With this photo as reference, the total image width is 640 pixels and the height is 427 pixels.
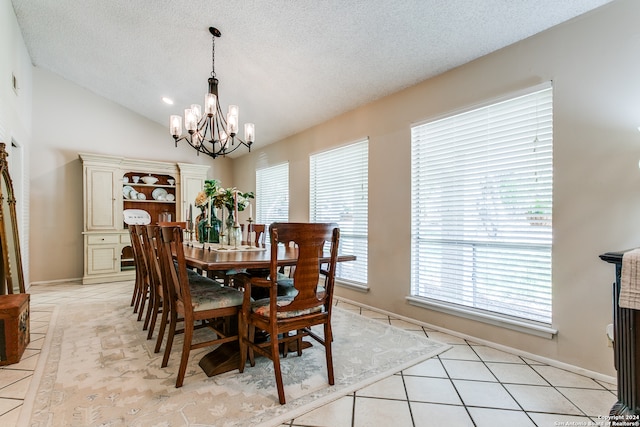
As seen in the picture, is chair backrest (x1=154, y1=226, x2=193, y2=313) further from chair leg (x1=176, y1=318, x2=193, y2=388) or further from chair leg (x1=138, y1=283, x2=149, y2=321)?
chair leg (x1=138, y1=283, x2=149, y2=321)

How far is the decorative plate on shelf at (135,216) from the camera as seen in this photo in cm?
570

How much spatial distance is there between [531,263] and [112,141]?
254 inches

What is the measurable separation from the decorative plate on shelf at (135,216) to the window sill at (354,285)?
158 inches

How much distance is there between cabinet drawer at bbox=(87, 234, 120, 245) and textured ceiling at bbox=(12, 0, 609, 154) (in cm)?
238

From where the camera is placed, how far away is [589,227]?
6.91 ft

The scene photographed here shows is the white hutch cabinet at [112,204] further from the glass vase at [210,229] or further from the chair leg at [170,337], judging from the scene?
the chair leg at [170,337]

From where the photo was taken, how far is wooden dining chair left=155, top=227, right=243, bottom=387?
6.33 ft

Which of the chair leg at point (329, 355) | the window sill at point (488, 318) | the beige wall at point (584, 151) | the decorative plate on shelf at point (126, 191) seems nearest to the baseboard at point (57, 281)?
the decorative plate on shelf at point (126, 191)

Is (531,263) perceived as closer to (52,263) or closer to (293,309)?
(293,309)

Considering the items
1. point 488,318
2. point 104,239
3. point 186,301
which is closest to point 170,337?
point 186,301

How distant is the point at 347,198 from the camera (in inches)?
163

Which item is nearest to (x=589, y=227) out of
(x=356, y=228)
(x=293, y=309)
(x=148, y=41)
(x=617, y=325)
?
(x=617, y=325)

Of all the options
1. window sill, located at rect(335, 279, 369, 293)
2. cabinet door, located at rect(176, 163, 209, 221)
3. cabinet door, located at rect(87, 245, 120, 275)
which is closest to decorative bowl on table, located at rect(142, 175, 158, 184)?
cabinet door, located at rect(176, 163, 209, 221)

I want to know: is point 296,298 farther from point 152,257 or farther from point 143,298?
point 143,298
